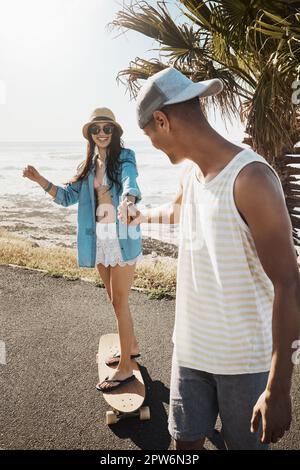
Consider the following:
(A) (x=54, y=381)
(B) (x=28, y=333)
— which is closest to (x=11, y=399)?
(A) (x=54, y=381)

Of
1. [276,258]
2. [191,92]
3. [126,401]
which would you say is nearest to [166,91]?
[191,92]

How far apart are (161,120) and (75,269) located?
207 inches

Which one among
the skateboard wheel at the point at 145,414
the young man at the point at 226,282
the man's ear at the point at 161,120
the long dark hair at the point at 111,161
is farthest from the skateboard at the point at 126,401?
the man's ear at the point at 161,120

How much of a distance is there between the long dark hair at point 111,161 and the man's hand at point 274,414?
2.08m

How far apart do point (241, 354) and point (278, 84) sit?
4012mm

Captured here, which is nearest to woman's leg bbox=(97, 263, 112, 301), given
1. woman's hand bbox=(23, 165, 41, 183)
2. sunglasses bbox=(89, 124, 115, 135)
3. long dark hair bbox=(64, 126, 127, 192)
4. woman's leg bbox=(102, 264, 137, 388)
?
woman's leg bbox=(102, 264, 137, 388)

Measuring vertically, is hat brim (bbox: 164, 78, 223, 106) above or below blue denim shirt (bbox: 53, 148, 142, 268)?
above

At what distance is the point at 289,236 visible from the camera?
1.23m

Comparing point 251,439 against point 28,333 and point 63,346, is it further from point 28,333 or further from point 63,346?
point 28,333

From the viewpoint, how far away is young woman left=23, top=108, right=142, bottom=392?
302 centimetres

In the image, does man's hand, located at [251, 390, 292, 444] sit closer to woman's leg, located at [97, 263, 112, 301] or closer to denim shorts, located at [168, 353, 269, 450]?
denim shorts, located at [168, 353, 269, 450]

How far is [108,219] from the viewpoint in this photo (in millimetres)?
3092

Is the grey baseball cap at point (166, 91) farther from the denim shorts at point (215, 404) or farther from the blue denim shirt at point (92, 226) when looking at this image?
the blue denim shirt at point (92, 226)

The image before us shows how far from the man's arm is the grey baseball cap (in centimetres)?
38
